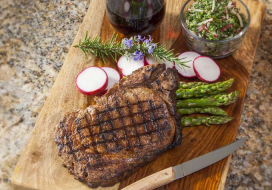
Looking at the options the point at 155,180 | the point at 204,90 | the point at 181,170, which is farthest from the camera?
the point at 204,90

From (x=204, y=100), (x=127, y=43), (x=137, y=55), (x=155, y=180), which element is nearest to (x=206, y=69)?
(x=204, y=100)

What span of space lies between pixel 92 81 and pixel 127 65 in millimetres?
398

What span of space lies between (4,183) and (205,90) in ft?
6.81

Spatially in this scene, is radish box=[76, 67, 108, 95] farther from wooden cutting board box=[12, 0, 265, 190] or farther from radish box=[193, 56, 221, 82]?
radish box=[193, 56, 221, 82]

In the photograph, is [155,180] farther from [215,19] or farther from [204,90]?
[215,19]

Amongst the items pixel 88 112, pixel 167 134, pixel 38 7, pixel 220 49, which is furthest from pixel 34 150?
pixel 38 7

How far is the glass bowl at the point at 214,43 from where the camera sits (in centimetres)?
347

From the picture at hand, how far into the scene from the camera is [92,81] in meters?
3.39

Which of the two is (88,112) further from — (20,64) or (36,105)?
(20,64)

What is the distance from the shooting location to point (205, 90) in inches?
131

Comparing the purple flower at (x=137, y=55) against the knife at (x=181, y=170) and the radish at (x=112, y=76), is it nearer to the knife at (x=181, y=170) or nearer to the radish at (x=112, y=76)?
the radish at (x=112, y=76)

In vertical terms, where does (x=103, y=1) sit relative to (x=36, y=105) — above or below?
above

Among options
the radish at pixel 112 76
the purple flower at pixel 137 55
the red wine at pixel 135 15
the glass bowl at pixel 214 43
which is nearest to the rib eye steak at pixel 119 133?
the radish at pixel 112 76

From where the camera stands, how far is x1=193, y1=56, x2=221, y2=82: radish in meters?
3.46
